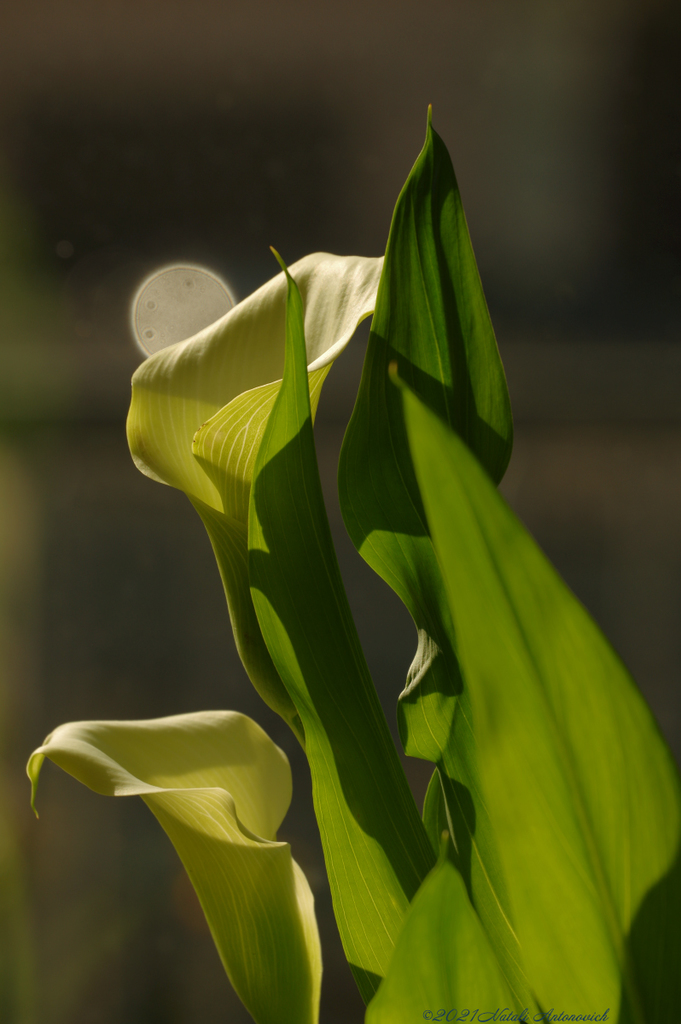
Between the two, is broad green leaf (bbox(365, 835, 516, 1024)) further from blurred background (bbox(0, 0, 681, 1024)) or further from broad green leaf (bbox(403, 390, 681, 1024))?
blurred background (bbox(0, 0, 681, 1024))

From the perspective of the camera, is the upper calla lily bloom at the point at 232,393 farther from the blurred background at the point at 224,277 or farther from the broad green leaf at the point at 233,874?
the blurred background at the point at 224,277

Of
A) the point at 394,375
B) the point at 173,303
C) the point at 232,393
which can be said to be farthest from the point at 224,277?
the point at 394,375

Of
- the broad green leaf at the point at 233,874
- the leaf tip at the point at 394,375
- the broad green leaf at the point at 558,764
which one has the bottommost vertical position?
the broad green leaf at the point at 233,874

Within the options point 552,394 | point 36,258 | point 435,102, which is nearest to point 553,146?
point 435,102

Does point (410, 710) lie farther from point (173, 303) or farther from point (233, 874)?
point (173, 303)

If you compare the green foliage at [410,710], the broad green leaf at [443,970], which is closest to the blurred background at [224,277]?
the green foliage at [410,710]

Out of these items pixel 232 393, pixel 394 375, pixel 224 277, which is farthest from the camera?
pixel 224 277
